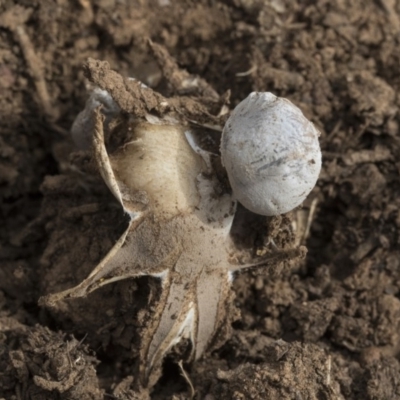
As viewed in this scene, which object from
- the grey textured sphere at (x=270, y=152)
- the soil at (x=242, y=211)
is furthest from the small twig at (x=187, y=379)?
the grey textured sphere at (x=270, y=152)

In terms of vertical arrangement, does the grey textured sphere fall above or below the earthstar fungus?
above

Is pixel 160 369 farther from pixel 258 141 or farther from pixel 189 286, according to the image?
pixel 258 141

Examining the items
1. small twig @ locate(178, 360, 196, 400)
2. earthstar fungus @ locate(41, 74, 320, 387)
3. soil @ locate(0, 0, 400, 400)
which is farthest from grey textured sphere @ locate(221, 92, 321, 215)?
small twig @ locate(178, 360, 196, 400)

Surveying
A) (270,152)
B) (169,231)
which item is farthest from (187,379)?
(270,152)

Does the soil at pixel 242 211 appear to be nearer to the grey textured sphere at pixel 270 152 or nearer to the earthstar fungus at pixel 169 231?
the earthstar fungus at pixel 169 231

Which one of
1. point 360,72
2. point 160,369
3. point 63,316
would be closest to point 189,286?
point 160,369

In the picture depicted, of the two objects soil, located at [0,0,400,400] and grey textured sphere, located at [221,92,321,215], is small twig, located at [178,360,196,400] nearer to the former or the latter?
soil, located at [0,0,400,400]

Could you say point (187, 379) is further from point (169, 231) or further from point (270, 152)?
point (270, 152)
